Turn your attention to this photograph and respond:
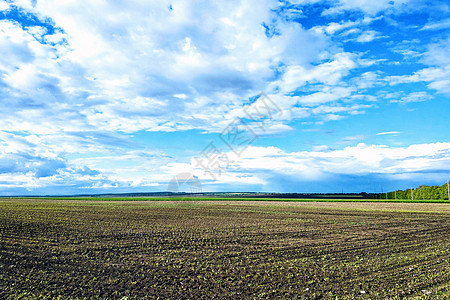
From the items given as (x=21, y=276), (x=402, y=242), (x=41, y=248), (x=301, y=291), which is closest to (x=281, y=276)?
(x=301, y=291)

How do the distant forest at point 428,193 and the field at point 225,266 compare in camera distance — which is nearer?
the field at point 225,266

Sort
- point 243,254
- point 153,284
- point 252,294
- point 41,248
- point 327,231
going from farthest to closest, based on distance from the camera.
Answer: point 327,231 < point 41,248 < point 243,254 < point 153,284 < point 252,294

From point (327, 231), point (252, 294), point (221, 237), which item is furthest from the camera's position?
point (327, 231)

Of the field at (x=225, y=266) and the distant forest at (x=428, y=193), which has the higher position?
the distant forest at (x=428, y=193)

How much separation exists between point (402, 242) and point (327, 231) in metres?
6.28

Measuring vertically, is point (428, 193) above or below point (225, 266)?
above

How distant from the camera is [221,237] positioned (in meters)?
23.1

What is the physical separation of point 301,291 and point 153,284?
5.55 m

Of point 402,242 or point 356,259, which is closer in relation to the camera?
point 356,259

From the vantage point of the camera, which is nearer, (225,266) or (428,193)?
(225,266)

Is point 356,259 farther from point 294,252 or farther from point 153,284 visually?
point 153,284

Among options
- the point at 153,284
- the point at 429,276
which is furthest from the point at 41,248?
the point at 429,276

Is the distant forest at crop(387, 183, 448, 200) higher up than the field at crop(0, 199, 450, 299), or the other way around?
the distant forest at crop(387, 183, 448, 200)

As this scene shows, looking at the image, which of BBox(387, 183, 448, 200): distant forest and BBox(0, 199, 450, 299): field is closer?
BBox(0, 199, 450, 299): field
